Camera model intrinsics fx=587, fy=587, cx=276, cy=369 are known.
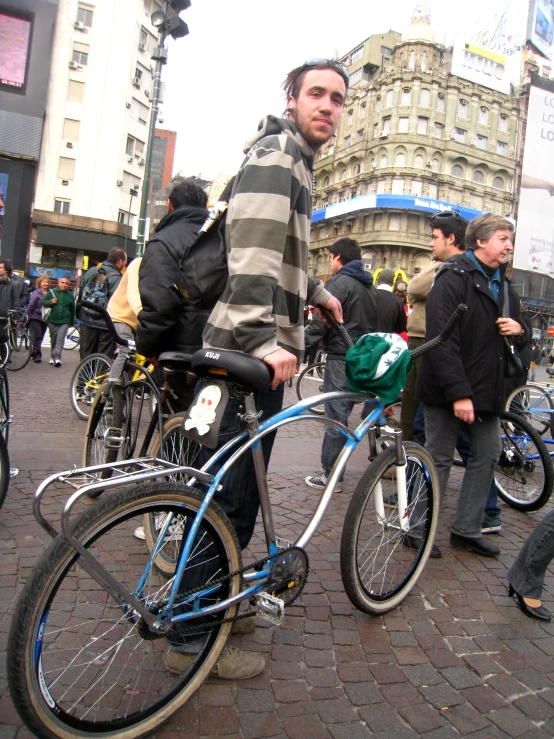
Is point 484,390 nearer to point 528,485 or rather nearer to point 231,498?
point 528,485

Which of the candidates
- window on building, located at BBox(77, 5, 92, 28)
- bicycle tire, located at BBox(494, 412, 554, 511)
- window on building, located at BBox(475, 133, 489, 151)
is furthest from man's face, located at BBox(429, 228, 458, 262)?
window on building, located at BBox(475, 133, 489, 151)

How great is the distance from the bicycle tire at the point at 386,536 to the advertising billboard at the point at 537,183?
140ft

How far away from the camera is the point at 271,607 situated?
214 centimetres

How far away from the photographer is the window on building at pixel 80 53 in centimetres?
4116

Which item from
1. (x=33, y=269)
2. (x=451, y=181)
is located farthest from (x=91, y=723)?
(x=451, y=181)

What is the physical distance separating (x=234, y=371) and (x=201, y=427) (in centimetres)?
25

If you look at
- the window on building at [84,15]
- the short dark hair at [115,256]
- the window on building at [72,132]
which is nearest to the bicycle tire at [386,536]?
the short dark hair at [115,256]

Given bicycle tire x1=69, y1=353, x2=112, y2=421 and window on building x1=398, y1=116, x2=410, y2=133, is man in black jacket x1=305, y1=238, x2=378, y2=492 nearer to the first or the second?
bicycle tire x1=69, y1=353, x2=112, y2=421

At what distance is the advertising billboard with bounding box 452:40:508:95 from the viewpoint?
58.8 meters

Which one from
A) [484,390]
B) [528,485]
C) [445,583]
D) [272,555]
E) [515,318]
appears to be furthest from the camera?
[528,485]

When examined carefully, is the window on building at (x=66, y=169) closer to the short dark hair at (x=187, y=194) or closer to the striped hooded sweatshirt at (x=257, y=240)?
the short dark hair at (x=187, y=194)

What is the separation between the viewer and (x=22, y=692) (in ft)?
5.12

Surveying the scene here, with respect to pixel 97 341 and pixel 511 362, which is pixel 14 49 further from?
pixel 511 362

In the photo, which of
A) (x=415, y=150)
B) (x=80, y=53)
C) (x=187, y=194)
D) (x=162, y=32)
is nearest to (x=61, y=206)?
(x=80, y=53)
